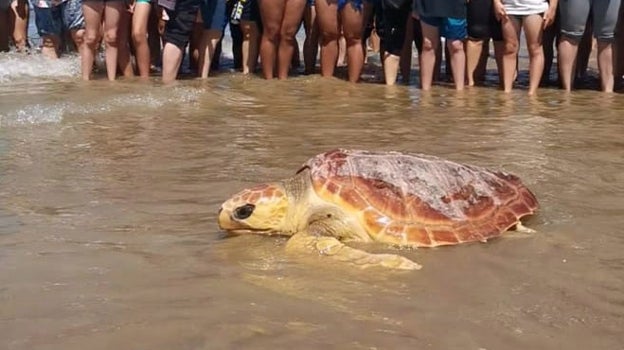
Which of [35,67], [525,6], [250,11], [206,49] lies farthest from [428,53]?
[35,67]

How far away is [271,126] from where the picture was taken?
627cm

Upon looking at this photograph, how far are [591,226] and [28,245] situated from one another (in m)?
2.47

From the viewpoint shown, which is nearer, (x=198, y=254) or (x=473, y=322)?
(x=473, y=322)

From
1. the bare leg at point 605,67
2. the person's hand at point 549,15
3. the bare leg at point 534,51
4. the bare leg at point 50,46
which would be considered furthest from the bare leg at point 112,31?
the bare leg at point 605,67

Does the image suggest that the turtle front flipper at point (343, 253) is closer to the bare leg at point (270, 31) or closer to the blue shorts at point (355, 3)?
the blue shorts at point (355, 3)

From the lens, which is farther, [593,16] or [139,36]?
[139,36]

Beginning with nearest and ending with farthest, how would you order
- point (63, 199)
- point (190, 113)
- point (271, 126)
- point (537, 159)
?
point (63, 199) < point (537, 159) < point (271, 126) < point (190, 113)

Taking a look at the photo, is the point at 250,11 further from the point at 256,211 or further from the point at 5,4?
the point at 256,211

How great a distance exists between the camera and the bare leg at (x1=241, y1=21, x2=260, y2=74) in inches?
360

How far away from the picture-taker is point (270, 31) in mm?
8734

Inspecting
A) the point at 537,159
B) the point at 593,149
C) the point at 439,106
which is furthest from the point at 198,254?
the point at 439,106

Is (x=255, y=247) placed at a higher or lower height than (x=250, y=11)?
lower

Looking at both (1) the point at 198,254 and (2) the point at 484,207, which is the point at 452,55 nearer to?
(2) the point at 484,207

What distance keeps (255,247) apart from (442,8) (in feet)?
16.2
